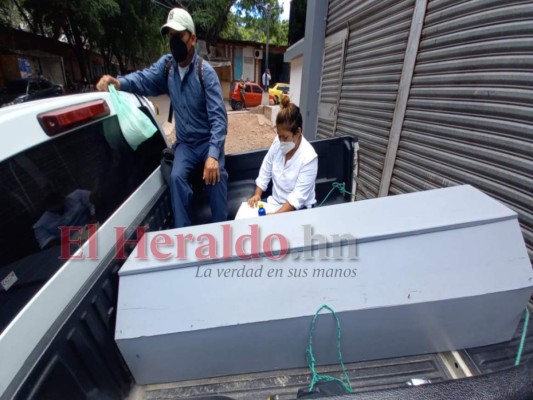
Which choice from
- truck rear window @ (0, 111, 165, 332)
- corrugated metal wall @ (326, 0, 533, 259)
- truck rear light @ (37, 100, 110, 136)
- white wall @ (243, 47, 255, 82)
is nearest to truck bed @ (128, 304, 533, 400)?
truck rear window @ (0, 111, 165, 332)

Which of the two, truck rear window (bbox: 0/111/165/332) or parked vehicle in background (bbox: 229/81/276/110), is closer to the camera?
truck rear window (bbox: 0/111/165/332)

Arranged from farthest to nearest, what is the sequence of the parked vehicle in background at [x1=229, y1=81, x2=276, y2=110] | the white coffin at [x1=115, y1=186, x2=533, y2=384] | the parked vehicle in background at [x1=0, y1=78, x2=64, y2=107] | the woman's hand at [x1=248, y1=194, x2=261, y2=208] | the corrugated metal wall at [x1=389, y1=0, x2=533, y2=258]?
1. the parked vehicle in background at [x1=229, y1=81, x2=276, y2=110]
2. the parked vehicle in background at [x1=0, y1=78, x2=64, y2=107]
3. the woman's hand at [x1=248, y1=194, x2=261, y2=208]
4. the corrugated metal wall at [x1=389, y1=0, x2=533, y2=258]
5. the white coffin at [x1=115, y1=186, x2=533, y2=384]

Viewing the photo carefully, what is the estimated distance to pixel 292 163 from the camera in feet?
6.71

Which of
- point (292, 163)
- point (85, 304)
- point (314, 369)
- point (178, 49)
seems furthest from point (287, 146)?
point (85, 304)

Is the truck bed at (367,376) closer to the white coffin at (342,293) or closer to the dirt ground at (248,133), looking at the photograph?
the white coffin at (342,293)

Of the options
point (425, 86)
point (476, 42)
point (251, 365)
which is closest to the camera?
point (251, 365)

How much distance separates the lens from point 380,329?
3.55 feet

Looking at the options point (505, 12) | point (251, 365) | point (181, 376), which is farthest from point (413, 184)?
point (181, 376)

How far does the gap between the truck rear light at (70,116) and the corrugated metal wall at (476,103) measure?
7.94ft

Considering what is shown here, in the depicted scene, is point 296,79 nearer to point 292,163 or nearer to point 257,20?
point 292,163

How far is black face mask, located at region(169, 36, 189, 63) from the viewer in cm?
196

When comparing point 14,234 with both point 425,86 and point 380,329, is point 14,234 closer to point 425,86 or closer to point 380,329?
point 380,329

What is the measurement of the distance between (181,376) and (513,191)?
221 centimetres

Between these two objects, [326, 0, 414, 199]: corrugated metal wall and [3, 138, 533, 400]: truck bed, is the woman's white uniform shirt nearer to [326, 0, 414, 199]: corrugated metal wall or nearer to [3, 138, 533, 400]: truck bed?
[3, 138, 533, 400]: truck bed
